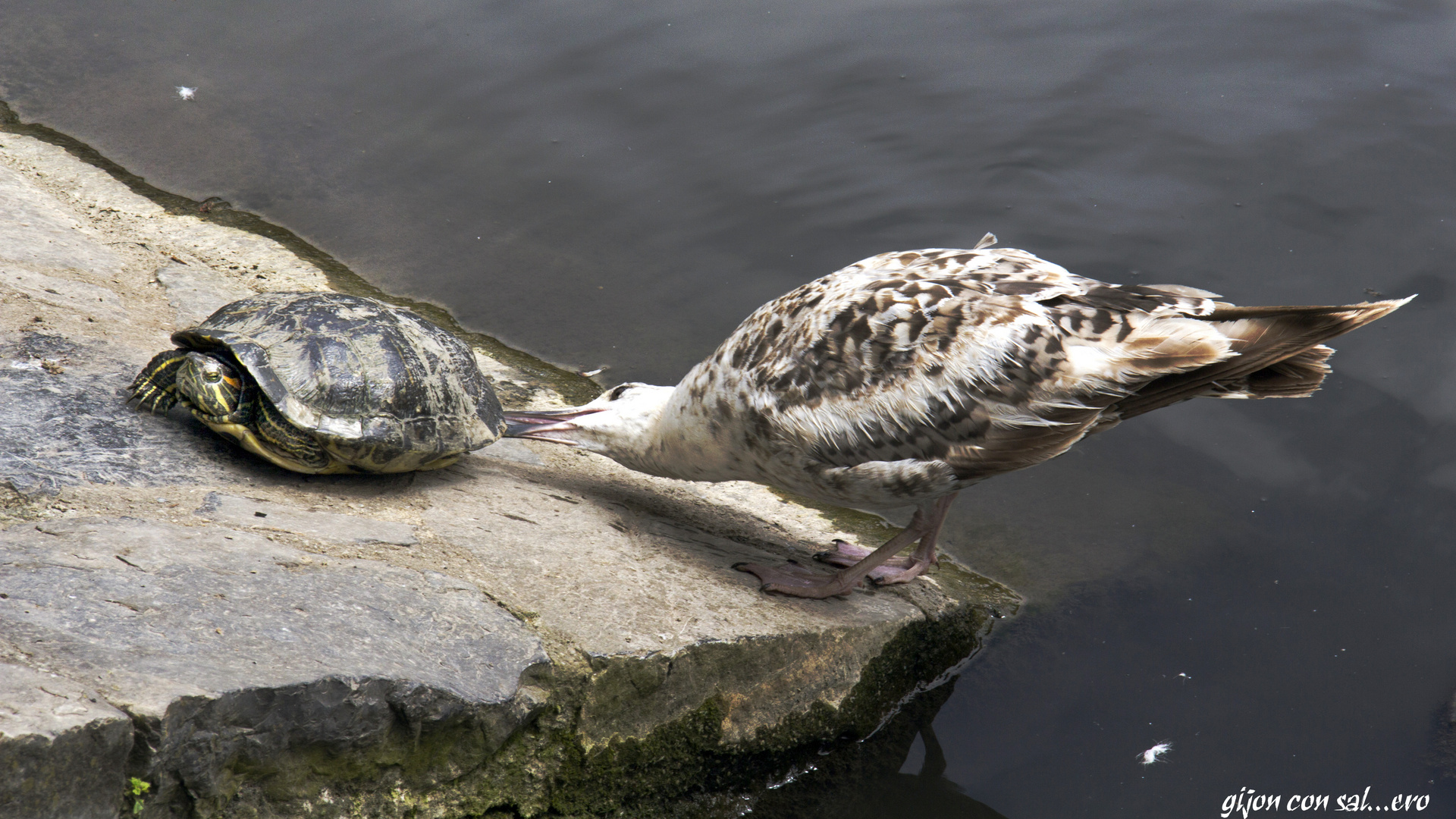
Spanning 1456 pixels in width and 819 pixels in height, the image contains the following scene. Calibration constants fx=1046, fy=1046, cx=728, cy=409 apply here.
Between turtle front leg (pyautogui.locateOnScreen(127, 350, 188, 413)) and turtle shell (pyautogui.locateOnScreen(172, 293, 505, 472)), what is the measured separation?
11 centimetres

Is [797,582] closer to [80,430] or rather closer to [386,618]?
[386,618]

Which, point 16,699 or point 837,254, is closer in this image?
point 16,699

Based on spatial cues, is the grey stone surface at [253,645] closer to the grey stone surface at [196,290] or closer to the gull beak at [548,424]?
the gull beak at [548,424]

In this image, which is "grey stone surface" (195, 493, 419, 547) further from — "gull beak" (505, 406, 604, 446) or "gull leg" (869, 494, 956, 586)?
"gull leg" (869, 494, 956, 586)

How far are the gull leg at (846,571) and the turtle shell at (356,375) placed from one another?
50.1 inches

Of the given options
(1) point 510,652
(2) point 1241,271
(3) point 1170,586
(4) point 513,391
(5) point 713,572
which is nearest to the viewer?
(1) point 510,652

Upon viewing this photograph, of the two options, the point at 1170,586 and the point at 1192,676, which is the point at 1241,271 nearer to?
the point at 1170,586

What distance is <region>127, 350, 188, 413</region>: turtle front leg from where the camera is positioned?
12.5 ft

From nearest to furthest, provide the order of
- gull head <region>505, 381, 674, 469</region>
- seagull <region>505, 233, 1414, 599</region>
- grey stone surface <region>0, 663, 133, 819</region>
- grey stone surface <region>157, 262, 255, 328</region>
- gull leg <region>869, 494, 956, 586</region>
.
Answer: grey stone surface <region>0, 663, 133, 819</region>, seagull <region>505, 233, 1414, 599</region>, gull leg <region>869, 494, 956, 586</region>, gull head <region>505, 381, 674, 469</region>, grey stone surface <region>157, 262, 255, 328</region>

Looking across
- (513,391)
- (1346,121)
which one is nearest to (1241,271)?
(1346,121)

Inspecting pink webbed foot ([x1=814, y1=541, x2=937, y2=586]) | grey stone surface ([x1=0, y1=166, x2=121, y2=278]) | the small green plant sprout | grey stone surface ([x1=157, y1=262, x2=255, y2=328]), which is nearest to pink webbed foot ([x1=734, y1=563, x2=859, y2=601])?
pink webbed foot ([x1=814, y1=541, x2=937, y2=586])

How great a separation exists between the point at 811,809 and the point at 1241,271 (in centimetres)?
402

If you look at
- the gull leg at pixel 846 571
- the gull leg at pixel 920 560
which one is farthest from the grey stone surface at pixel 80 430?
the gull leg at pixel 920 560

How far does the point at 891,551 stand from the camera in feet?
13.4
